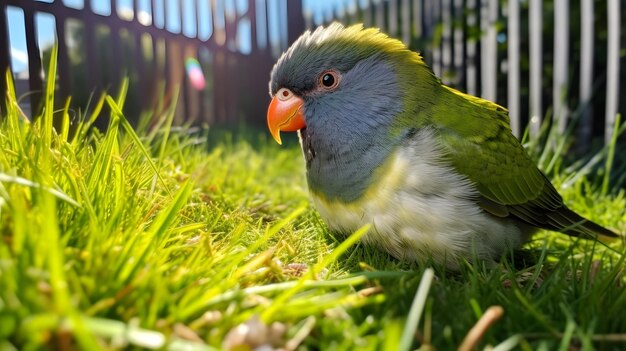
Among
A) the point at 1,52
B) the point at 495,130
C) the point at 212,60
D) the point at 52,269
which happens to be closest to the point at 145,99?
the point at 212,60

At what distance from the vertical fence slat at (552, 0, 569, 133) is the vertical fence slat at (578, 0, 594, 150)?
0.42 feet

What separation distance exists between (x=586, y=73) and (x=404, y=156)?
3225 millimetres

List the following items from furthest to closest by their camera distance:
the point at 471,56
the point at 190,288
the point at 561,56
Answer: the point at 471,56
the point at 561,56
the point at 190,288

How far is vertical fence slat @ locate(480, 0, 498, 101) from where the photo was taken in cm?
489

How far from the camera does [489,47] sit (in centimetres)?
497

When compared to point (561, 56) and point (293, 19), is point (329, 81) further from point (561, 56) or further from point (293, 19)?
point (293, 19)

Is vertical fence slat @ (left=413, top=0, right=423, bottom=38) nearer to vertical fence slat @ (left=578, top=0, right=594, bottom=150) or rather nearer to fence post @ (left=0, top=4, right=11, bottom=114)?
vertical fence slat @ (left=578, top=0, right=594, bottom=150)

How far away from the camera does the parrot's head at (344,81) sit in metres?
2.01

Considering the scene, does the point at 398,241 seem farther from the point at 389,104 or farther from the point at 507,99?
the point at 507,99


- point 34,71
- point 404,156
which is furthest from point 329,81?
point 34,71

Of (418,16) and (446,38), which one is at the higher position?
(418,16)

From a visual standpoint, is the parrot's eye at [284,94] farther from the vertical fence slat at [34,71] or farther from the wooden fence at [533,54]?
the wooden fence at [533,54]

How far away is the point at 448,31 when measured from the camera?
18.2 feet

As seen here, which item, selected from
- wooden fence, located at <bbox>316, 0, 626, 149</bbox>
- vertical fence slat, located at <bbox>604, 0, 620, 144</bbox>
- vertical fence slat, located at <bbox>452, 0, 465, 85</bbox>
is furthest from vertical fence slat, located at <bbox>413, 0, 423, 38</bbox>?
vertical fence slat, located at <bbox>604, 0, 620, 144</bbox>
